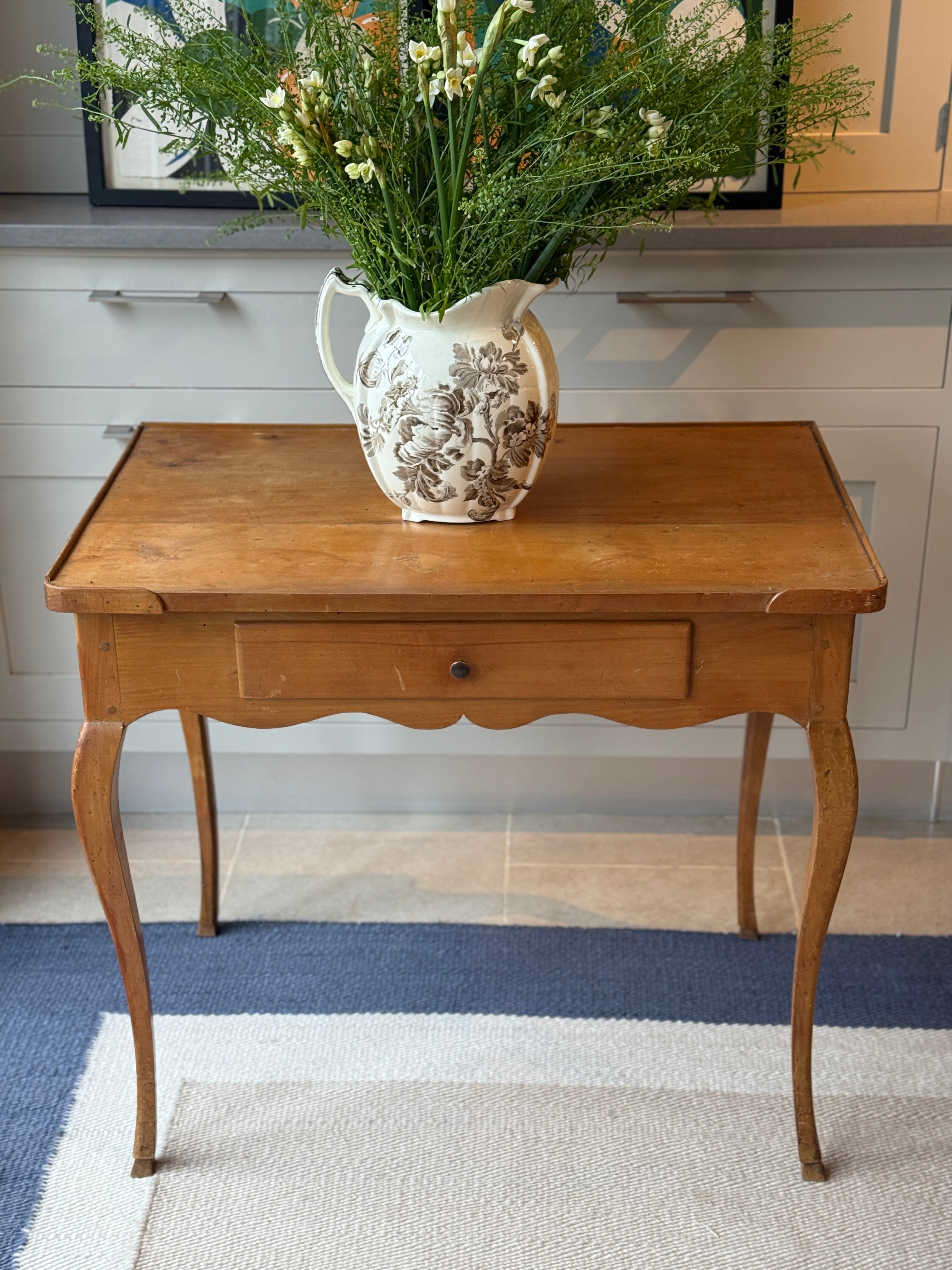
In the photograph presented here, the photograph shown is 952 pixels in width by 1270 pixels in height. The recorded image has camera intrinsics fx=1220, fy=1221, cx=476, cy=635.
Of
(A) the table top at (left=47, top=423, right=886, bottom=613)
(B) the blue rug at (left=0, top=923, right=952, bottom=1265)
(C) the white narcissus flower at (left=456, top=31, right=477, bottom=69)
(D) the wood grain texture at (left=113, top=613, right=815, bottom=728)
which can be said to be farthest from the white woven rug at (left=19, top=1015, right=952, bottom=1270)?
(C) the white narcissus flower at (left=456, top=31, right=477, bottom=69)

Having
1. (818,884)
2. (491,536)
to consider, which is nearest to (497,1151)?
(818,884)

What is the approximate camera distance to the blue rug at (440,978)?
1741 mm

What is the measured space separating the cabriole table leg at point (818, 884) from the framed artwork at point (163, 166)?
1.01 m

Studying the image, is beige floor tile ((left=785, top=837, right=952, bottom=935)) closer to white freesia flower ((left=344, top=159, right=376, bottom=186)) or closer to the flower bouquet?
the flower bouquet

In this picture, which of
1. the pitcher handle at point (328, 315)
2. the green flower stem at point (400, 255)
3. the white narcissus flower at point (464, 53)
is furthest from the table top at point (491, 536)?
the white narcissus flower at point (464, 53)

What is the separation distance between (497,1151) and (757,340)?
48.1 inches

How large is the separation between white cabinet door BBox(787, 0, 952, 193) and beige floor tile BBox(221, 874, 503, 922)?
4.29 feet

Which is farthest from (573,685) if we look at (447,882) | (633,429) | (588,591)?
(447,882)

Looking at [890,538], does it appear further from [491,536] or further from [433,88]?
[433,88]

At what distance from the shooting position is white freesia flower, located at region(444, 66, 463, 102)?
1.12 metres

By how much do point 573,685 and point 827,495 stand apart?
41 centimetres

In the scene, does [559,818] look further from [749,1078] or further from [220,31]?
[220,31]

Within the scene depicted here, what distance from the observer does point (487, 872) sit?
2076mm

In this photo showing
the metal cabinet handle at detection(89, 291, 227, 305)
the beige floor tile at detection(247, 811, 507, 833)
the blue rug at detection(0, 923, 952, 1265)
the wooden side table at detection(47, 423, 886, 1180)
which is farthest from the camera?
the beige floor tile at detection(247, 811, 507, 833)
